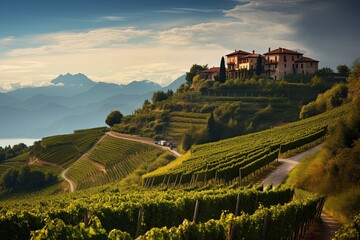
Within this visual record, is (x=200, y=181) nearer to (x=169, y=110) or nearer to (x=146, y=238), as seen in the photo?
(x=146, y=238)

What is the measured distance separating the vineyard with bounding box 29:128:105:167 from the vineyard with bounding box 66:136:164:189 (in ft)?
16.8

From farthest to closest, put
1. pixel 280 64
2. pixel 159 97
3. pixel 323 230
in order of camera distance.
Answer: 1. pixel 159 97
2. pixel 280 64
3. pixel 323 230

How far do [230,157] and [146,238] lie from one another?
1473 inches

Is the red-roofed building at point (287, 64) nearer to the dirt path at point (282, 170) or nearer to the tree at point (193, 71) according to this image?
the tree at point (193, 71)

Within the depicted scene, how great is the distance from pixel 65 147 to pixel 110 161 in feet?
101

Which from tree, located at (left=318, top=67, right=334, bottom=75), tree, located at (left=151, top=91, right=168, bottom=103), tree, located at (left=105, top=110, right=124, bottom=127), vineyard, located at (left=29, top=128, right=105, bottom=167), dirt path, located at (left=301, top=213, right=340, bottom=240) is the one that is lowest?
vineyard, located at (left=29, top=128, right=105, bottom=167)

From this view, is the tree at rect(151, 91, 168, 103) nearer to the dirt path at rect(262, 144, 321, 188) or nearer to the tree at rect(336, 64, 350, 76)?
the tree at rect(336, 64, 350, 76)

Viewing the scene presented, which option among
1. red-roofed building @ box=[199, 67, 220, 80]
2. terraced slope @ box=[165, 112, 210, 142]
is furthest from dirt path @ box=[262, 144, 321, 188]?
red-roofed building @ box=[199, 67, 220, 80]

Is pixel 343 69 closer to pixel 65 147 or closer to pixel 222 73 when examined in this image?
pixel 222 73

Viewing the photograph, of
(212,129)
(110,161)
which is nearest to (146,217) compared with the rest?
(110,161)

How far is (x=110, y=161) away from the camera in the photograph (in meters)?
91.8

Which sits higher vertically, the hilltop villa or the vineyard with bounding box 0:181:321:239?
the hilltop villa

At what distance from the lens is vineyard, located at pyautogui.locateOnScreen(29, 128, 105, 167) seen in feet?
359

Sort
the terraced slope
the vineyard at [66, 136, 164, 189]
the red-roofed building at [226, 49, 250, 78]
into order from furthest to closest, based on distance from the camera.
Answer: the red-roofed building at [226, 49, 250, 78] < the terraced slope < the vineyard at [66, 136, 164, 189]
